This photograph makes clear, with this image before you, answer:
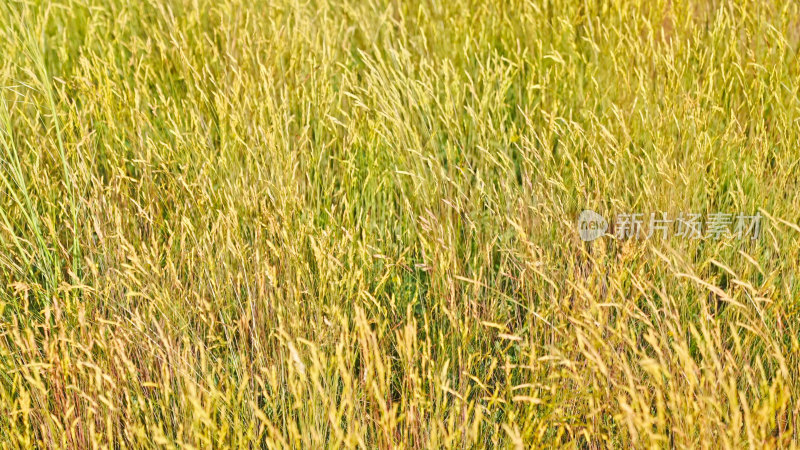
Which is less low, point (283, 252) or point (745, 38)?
point (745, 38)

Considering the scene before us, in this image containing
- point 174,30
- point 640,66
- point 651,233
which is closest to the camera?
point 651,233

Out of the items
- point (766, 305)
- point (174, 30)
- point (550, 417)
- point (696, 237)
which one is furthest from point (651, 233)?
point (174, 30)


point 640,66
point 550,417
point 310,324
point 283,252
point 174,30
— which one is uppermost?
point 174,30

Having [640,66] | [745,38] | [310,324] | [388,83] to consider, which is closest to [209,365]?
[310,324]

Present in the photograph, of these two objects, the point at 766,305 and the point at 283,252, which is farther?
the point at 283,252

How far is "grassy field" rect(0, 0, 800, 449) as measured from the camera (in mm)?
1477

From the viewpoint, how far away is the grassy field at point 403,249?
1477 millimetres

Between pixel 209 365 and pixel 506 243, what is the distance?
790 millimetres

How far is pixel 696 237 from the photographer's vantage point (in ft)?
5.91

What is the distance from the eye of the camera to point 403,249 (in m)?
1.98

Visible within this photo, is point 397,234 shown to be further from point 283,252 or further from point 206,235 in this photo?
point 206,235

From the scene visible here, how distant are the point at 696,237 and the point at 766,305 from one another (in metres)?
0.24

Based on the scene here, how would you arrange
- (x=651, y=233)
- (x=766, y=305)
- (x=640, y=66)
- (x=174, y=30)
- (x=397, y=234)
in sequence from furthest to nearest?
(x=174, y=30) → (x=640, y=66) → (x=397, y=234) → (x=651, y=233) → (x=766, y=305)

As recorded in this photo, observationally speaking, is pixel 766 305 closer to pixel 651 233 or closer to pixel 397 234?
pixel 651 233
